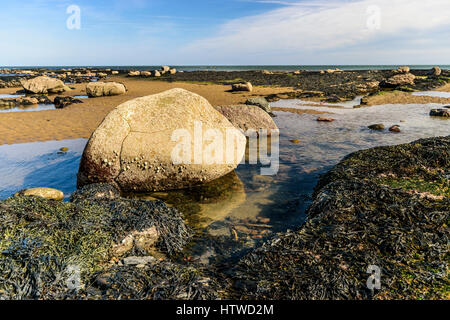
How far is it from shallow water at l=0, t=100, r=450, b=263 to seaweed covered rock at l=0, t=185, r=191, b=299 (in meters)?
0.76

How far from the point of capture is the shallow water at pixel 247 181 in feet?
16.0

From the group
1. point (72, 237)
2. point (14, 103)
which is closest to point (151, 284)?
point (72, 237)

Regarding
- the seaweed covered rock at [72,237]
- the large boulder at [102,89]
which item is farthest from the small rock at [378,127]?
the large boulder at [102,89]

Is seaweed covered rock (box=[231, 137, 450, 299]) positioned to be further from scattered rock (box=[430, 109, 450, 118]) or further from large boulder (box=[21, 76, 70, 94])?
large boulder (box=[21, 76, 70, 94])

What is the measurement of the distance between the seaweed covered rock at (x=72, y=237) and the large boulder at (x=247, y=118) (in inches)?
269

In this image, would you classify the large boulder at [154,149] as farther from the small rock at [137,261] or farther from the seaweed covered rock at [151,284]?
the seaweed covered rock at [151,284]

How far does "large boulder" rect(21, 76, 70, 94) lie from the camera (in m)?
24.9

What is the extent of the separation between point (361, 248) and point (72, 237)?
13.5ft

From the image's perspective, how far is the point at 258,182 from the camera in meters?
6.74

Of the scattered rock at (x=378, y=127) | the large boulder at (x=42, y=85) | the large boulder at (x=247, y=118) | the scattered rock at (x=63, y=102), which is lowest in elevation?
the scattered rock at (x=378, y=127)

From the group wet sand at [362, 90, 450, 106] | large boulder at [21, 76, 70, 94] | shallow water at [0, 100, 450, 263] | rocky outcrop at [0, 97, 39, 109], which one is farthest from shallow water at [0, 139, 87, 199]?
large boulder at [21, 76, 70, 94]
